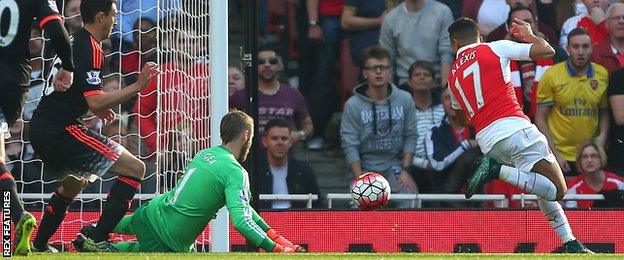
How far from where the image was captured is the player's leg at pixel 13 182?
8.34 meters

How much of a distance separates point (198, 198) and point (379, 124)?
5176 millimetres

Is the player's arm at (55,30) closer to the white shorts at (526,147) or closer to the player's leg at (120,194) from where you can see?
the player's leg at (120,194)

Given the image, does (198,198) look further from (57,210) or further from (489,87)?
(489,87)

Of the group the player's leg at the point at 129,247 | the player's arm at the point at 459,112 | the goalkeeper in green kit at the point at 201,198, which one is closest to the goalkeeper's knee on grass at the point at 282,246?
the goalkeeper in green kit at the point at 201,198

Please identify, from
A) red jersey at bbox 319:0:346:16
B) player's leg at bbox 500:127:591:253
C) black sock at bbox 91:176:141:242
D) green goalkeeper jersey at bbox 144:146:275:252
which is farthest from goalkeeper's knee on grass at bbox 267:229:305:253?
red jersey at bbox 319:0:346:16

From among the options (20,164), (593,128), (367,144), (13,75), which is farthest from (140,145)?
(593,128)

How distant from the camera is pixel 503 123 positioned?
10781mm

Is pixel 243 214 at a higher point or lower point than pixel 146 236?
higher

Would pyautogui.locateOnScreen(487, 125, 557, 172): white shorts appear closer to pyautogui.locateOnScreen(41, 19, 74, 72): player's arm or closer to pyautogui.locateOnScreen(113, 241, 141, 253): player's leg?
pyautogui.locateOnScreen(113, 241, 141, 253): player's leg

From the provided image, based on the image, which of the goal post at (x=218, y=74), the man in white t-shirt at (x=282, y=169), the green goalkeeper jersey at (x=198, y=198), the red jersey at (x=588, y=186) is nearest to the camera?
the green goalkeeper jersey at (x=198, y=198)

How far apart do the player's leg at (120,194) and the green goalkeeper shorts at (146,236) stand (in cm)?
15

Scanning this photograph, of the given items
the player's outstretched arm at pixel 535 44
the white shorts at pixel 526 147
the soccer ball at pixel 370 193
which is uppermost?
the player's outstretched arm at pixel 535 44

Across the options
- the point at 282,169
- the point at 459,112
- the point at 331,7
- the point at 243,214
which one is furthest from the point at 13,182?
the point at 331,7

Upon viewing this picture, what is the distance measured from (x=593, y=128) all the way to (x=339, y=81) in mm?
2626
